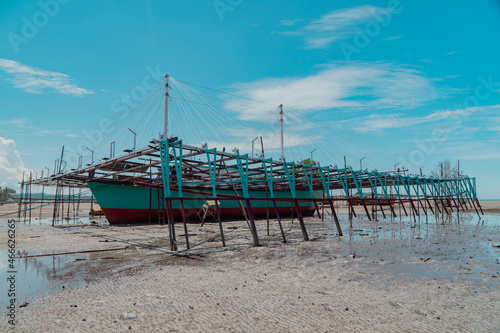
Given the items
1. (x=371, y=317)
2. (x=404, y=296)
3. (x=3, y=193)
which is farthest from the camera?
(x=3, y=193)

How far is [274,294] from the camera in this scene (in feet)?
19.8

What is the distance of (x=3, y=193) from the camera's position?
106 meters

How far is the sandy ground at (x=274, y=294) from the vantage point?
457 cm

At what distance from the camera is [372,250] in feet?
39.6

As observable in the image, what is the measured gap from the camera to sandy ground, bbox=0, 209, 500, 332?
4.57m

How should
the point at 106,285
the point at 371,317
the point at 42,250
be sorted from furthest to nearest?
the point at 42,250 → the point at 106,285 → the point at 371,317

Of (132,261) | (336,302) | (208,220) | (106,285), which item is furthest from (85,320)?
(208,220)

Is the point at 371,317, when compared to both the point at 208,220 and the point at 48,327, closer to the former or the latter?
the point at 48,327

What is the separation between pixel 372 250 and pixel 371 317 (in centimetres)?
798

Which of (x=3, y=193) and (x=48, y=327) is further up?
(x=3, y=193)

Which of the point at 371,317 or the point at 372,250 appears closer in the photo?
the point at 371,317

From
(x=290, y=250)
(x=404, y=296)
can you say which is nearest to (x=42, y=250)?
(x=290, y=250)

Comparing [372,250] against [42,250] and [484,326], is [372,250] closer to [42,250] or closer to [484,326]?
[484,326]

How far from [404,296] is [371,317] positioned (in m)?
1.66
